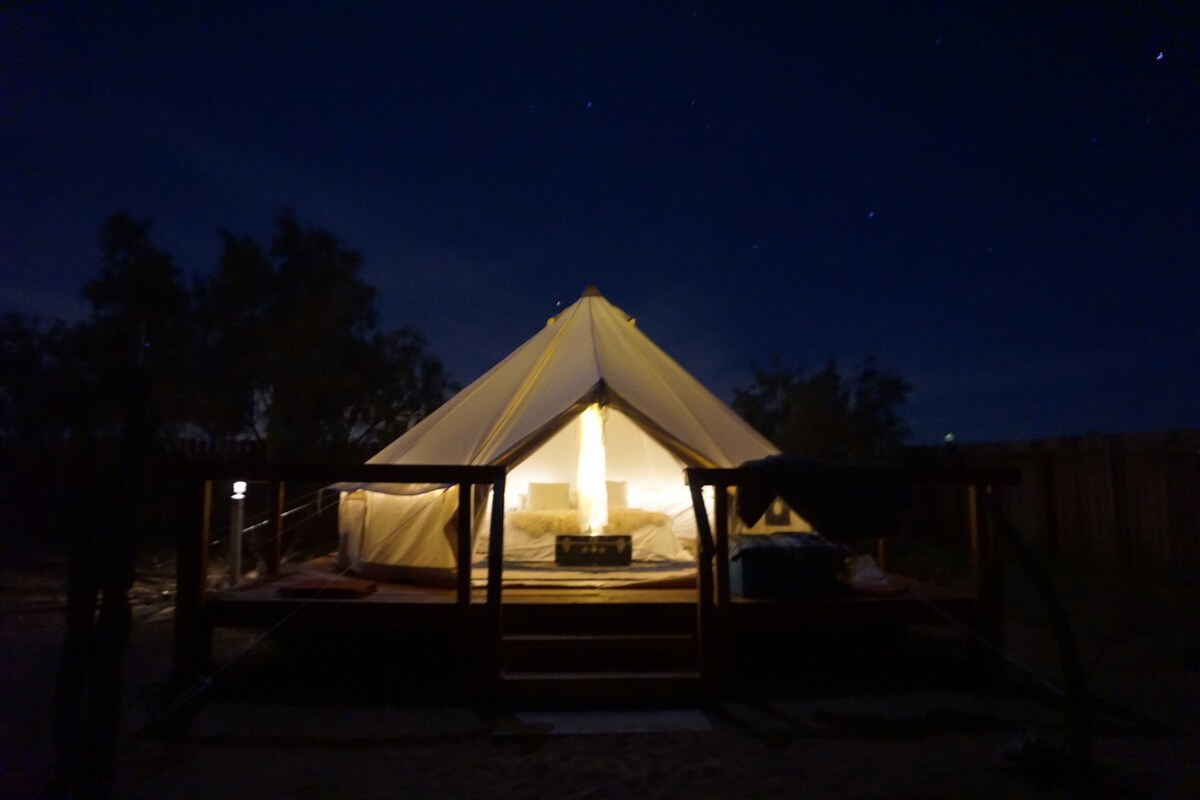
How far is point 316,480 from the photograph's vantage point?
509 cm

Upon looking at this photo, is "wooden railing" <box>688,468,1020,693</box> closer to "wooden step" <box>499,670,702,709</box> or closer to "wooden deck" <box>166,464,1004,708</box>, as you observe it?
"wooden deck" <box>166,464,1004,708</box>

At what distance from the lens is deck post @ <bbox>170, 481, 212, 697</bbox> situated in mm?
5055

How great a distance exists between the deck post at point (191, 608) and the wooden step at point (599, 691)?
1.93 m

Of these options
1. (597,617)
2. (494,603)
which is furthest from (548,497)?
(494,603)

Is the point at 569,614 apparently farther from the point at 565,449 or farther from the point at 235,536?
the point at 565,449

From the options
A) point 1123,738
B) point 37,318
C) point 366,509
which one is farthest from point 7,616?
point 1123,738

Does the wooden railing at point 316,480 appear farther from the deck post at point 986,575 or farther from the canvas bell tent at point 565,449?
the deck post at point 986,575

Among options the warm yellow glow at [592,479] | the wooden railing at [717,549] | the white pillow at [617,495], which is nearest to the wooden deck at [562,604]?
the wooden railing at [717,549]

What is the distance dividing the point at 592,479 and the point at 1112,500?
544 centimetres

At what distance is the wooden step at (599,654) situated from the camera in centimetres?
514

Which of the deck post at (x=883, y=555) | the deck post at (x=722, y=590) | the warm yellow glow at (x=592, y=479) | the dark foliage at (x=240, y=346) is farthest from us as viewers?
the dark foliage at (x=240, y=346)

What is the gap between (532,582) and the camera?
6.25m

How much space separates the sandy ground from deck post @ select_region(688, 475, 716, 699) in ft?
0.73

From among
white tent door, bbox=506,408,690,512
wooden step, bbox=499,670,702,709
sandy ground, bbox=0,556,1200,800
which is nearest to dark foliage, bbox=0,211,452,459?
white tent door, bbox=506,408,690,512
